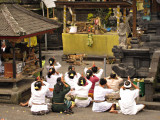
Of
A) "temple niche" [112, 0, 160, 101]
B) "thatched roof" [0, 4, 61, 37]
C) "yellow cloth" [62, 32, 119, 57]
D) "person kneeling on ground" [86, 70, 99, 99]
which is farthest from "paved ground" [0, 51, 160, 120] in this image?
"yellow cloth" [62, 32, 119, 57]

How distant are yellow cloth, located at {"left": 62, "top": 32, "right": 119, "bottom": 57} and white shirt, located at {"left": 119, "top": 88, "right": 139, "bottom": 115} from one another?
10.8m

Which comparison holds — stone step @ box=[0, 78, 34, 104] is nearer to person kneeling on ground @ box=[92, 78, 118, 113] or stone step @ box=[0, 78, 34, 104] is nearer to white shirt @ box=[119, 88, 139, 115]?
person kneeling on ground @ box=[92, 78, 118, 113]

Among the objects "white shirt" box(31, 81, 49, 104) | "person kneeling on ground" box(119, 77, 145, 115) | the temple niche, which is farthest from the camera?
the temple niche

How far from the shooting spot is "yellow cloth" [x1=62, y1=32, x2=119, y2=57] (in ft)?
70.1

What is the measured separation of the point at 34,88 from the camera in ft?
36.2

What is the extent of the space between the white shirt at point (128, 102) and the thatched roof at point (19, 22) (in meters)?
4.20

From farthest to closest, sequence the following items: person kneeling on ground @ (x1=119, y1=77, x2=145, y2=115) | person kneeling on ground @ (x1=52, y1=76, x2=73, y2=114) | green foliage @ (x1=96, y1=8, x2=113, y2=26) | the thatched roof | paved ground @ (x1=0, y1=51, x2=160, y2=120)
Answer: green foliage @ (x1=96, y1=8, x2=113, y2=26), the thatched roof, person kneeling on ground @ (x1=52, y1=76, x2=73, y2=114), person kneeling on ground @ (x1=119, y1=77, x2=145, y2=115), paved ground @ (x1=0, y1=51, x2=160, y2=120)

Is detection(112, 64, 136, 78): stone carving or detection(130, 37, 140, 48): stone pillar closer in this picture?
detection(112, 64, 136, 78): stone carving

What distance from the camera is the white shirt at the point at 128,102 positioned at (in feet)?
34.5

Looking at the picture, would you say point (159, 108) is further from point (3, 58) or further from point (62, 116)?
point (3, 58)

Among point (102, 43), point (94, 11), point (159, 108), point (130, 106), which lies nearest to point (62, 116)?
point (130, 106)

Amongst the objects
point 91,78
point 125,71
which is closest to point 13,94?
point 91,78

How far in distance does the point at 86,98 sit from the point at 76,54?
10900 millimetres

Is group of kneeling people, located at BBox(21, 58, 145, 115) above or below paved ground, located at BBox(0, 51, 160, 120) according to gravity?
above
